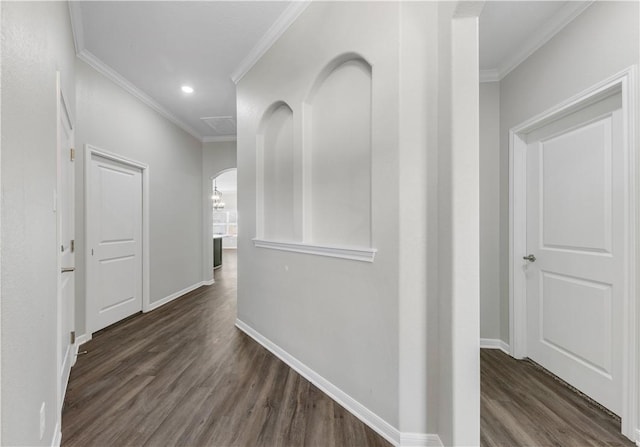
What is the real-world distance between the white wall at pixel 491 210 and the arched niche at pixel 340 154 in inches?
64.1

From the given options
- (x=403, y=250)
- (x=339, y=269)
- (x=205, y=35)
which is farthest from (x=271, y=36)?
(x=403, y=250)

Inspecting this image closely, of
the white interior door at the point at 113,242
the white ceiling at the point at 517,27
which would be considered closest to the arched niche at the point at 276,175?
the white ceiling at the point at 517,27

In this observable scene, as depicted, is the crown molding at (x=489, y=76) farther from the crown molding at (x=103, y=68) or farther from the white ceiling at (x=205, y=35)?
the crown molding at (x=103, y=68)

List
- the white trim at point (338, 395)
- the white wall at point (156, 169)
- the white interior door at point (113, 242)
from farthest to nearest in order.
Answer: the white interior door at point (113, 242) < the white wall at point (156, 169) < the white trim at point (338, 395)

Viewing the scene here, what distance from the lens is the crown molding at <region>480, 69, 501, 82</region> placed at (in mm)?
2740

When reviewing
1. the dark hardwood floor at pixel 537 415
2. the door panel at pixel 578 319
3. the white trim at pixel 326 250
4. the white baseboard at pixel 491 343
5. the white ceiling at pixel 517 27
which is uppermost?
the white ceiling at pixel 517 27

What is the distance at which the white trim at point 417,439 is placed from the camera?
1.50m

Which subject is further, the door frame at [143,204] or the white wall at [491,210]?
the door frame at [143,204]

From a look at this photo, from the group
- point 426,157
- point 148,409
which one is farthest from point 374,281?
point 148,409

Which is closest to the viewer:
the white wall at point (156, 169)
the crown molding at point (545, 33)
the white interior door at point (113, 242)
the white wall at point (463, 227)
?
the white wall at point (463, 227)

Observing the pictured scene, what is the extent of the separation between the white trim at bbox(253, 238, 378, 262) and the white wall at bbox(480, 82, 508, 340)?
172 centimetres

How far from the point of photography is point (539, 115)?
2.31 meters

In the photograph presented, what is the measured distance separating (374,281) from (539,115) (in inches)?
79.8

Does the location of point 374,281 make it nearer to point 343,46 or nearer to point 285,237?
point 285,237
